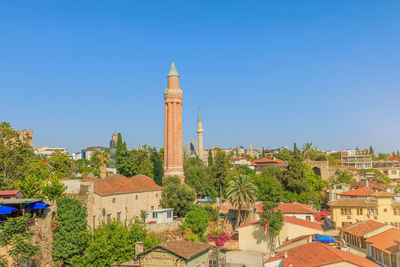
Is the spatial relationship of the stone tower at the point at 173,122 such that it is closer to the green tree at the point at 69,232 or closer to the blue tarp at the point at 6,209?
the green tree at the point at 69,232

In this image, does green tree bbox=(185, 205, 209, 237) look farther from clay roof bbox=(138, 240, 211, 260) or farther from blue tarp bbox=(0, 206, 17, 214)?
blue tarp bbox=(0, 206, 17, 214)

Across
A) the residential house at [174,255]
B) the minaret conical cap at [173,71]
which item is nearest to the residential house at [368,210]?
the residential house at [174,255]

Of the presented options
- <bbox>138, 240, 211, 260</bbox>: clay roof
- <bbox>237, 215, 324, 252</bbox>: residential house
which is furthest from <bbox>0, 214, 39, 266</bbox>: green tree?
<bbox>237, 215, 324, 252</bbox>: residential house

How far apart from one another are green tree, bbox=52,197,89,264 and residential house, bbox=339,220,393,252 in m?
23.7

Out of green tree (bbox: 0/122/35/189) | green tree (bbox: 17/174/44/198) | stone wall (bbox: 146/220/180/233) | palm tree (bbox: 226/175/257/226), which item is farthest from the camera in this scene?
palm tree (bbox: 226/175/257/226)

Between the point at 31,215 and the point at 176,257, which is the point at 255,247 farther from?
the point at 31,215

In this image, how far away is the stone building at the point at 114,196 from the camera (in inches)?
1208

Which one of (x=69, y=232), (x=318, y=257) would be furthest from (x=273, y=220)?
(x=69, y=232)

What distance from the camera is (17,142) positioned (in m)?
33.9

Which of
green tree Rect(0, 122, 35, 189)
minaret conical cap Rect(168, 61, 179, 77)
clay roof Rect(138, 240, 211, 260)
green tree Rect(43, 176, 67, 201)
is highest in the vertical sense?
minaret conical cap Rect(168, 61, 179, 77)

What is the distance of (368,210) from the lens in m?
41.8

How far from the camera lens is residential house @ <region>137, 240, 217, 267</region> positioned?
69.8ft

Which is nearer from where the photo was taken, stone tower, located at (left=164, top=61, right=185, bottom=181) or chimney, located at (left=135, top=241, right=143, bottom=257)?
chimney, located at (left=135, top=241, right=143, bottom=257)

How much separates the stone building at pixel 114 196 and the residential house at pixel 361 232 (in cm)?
2286
